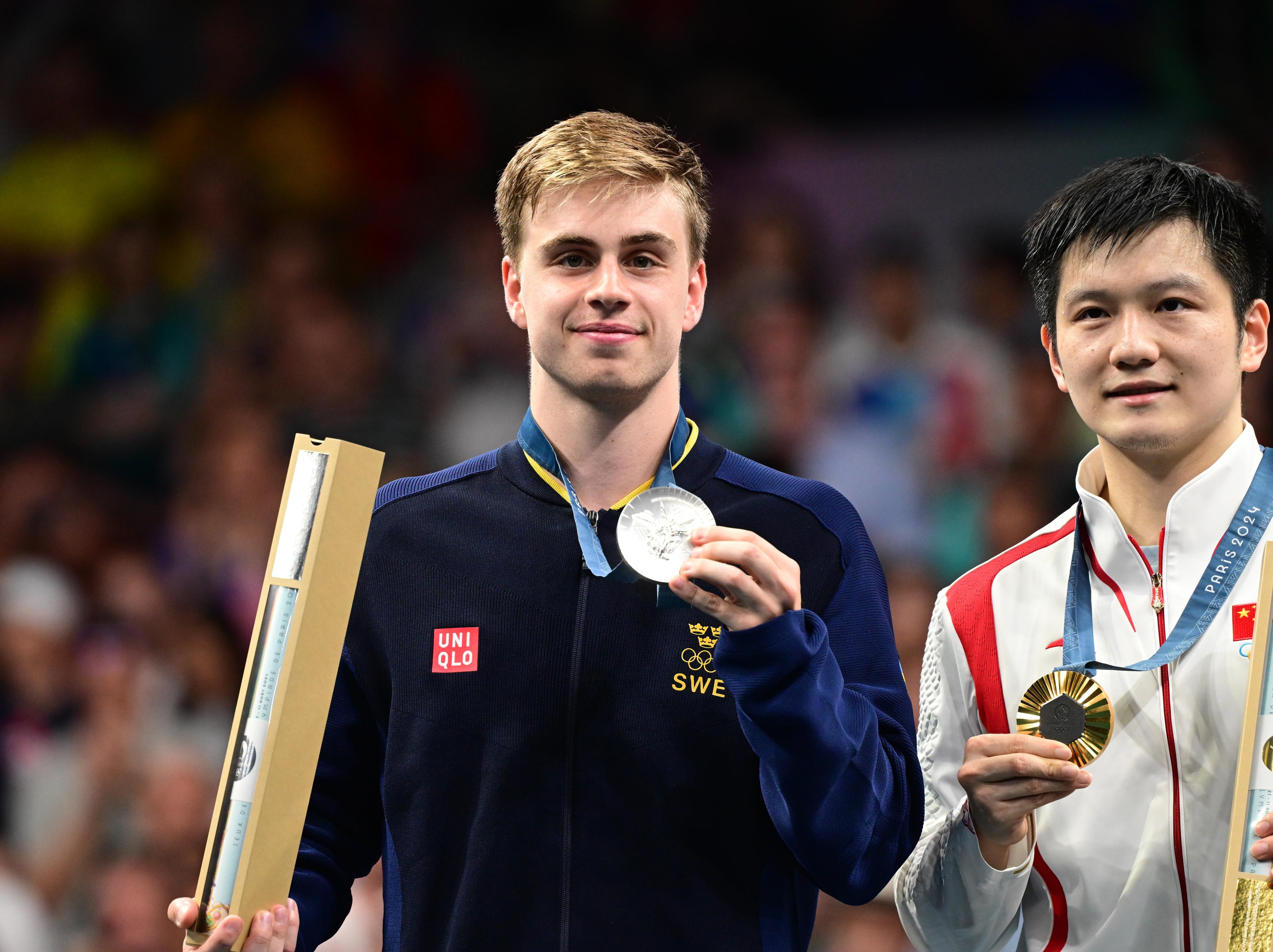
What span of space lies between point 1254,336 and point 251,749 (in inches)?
68.4

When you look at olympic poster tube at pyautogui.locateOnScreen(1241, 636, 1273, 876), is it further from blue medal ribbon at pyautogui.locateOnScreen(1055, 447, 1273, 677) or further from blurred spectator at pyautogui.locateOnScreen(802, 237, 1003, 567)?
blurred spectator at pyautogui.locateOnScreen(802, 237, 1003, 567)

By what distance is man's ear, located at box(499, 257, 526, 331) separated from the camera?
8.89ft

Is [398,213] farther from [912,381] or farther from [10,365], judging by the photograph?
[912,381]

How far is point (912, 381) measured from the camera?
A: 249 inches

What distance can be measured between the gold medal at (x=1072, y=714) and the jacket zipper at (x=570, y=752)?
699 millimetres

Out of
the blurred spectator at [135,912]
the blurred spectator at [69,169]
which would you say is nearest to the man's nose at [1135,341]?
the blurred spectator at [135,912]

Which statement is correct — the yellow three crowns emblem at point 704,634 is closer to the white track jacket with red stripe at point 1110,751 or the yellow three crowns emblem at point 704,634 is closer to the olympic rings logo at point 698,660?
the olympic rings logo at point 698,660

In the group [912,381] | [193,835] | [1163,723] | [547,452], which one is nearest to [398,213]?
[912,381]

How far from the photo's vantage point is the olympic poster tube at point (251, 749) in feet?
7.30

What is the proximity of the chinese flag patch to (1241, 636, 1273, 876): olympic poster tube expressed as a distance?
1.29 ft

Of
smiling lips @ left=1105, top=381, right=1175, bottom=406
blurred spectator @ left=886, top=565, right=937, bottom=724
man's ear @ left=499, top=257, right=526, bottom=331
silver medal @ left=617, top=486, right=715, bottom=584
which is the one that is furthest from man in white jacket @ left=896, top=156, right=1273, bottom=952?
blurred spectator @ left=886, top=565, right=937, bottom=724

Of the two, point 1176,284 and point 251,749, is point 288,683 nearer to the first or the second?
point 251,749

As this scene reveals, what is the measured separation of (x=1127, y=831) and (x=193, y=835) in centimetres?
390

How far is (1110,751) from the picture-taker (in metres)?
2.57
